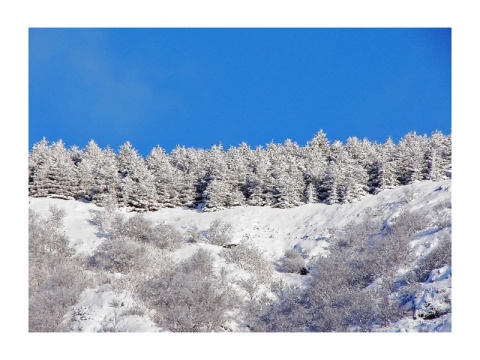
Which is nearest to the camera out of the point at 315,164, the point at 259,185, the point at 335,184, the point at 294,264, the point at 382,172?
the point at 294,264

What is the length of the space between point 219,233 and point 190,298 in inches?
300

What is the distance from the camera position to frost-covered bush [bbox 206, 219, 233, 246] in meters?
23.4

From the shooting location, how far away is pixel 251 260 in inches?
820

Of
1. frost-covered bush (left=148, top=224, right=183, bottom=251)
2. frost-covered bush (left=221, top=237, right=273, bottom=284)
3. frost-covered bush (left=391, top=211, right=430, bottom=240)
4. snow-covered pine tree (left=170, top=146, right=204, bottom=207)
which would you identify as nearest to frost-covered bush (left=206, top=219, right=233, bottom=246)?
frost-covered bush (left=221, top=237, right=273, bottom=284)

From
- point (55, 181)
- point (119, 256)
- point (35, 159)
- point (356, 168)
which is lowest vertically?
point (119, 256)

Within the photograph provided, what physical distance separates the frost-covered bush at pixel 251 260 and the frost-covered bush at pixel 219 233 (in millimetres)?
1394

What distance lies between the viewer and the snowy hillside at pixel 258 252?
14.7 meters

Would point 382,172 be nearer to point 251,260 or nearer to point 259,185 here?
point 259,185

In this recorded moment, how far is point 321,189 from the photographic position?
95.2ft

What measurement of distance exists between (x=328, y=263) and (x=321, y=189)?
10.4 metres

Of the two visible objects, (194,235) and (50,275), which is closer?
→ (50,275)

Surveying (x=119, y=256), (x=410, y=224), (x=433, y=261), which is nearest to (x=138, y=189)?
(x=119, y=256)
